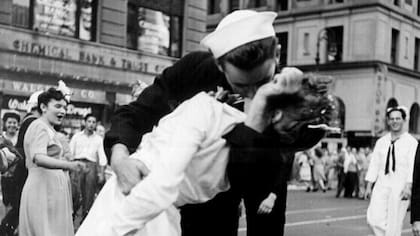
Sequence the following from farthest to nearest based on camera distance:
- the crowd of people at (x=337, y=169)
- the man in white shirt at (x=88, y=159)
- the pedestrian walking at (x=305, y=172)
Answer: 1. the pedestrian walking at (x=305, y=172)
2. the crowd of people at (x=337, y=169)
3. the man in white shirt at (x=88, y=159)

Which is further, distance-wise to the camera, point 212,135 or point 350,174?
point 350,174

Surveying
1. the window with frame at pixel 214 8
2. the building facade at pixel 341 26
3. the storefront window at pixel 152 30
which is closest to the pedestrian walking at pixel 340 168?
the storefront window at pixel 152 30

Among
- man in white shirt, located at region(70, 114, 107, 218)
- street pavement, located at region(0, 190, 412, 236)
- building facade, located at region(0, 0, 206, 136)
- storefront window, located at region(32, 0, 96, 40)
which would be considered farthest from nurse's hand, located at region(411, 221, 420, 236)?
storefront window, located at region(32, 0, 96, 40)

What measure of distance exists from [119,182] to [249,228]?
1.43 m

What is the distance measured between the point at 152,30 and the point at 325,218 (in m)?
3.19

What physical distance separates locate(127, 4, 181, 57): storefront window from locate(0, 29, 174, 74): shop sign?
0.12 metres

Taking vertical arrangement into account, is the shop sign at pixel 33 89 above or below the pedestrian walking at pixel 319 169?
above

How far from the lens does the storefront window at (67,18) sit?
7512mm

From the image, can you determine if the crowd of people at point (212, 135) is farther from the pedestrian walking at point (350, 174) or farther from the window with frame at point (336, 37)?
the pedestrian walking at point (350, 174)

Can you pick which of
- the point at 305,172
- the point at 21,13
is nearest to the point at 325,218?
the point at 21,13

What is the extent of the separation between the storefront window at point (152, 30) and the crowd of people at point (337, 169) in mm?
6061

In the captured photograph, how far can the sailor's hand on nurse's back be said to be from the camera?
1.38 metres

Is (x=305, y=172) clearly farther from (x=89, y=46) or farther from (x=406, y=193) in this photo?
(x=406, y=193)

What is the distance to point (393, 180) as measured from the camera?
17.0 feet
